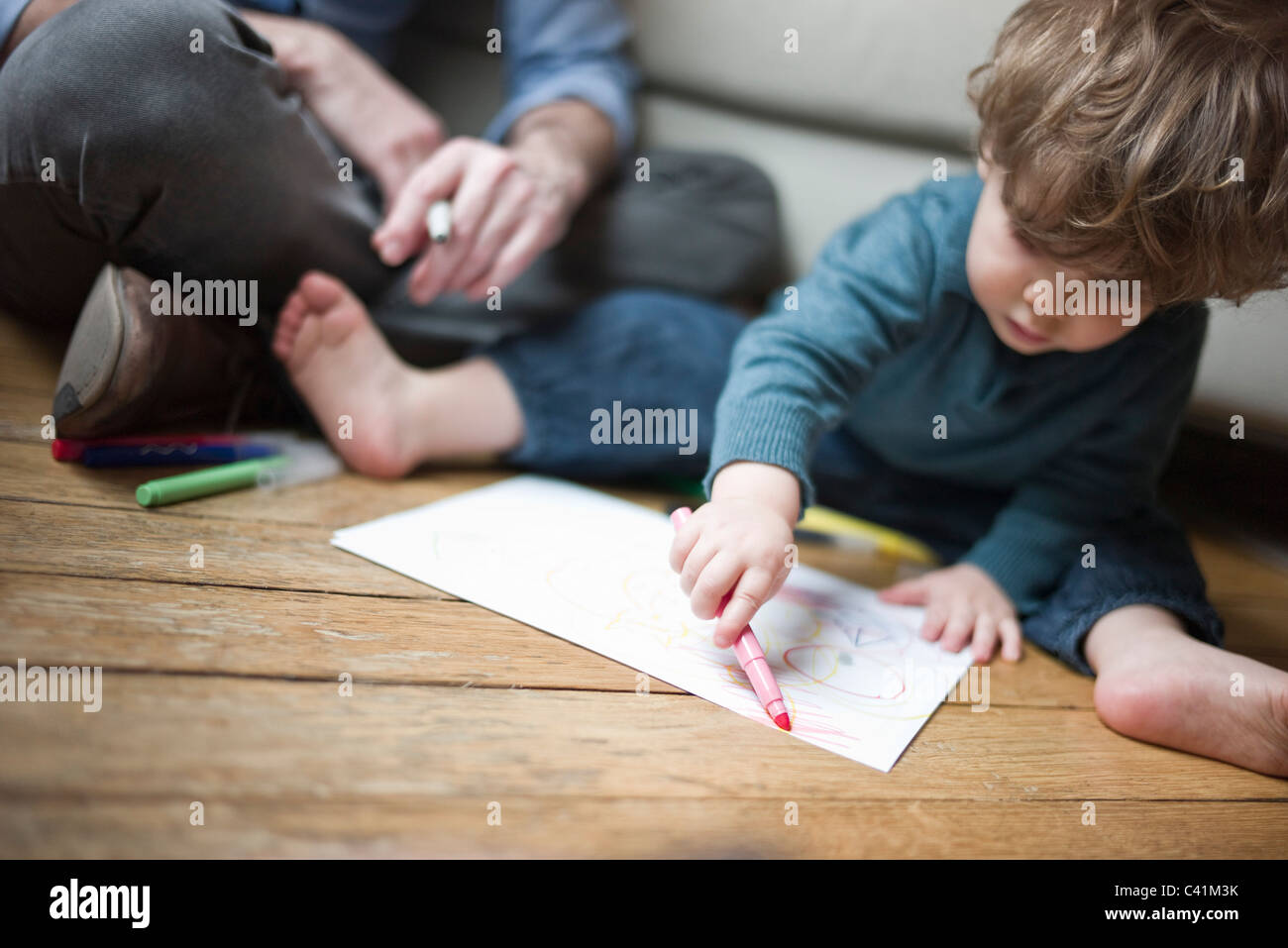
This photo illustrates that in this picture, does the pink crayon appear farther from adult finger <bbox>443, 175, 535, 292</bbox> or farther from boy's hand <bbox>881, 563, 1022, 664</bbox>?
adult finger <bbox>443, 175, 535, 292</bbox>

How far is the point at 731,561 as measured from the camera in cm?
50

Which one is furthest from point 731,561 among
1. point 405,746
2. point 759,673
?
point 405,746

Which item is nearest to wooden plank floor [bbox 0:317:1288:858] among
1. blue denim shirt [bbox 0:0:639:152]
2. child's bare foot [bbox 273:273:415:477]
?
child's bare foot [bbox 273:273:415:477]

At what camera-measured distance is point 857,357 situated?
0.67 metres

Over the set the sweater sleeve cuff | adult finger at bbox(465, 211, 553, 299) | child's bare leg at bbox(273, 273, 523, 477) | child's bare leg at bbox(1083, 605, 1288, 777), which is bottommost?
child's bare leg at bbox(1083, 605, 1288, 777)

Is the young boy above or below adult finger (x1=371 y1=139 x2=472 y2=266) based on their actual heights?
below

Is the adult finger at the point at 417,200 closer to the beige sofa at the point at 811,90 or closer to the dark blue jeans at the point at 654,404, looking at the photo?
the dark blue jeans at the point at 654,404

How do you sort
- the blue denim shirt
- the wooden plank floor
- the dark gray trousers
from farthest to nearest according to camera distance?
the blue denim shirt
the dark gray trousers
the wooden plank floor

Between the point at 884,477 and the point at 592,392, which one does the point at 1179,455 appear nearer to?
the point at 884,477

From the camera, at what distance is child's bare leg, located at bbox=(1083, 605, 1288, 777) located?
0.54 m

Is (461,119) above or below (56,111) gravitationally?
above

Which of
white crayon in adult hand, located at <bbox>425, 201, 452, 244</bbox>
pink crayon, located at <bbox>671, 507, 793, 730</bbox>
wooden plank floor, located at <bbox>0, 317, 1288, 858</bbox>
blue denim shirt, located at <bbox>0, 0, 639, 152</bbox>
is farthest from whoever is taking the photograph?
blue denim shirt, located at <bbox>0, 0, 639, 152</bbox>
